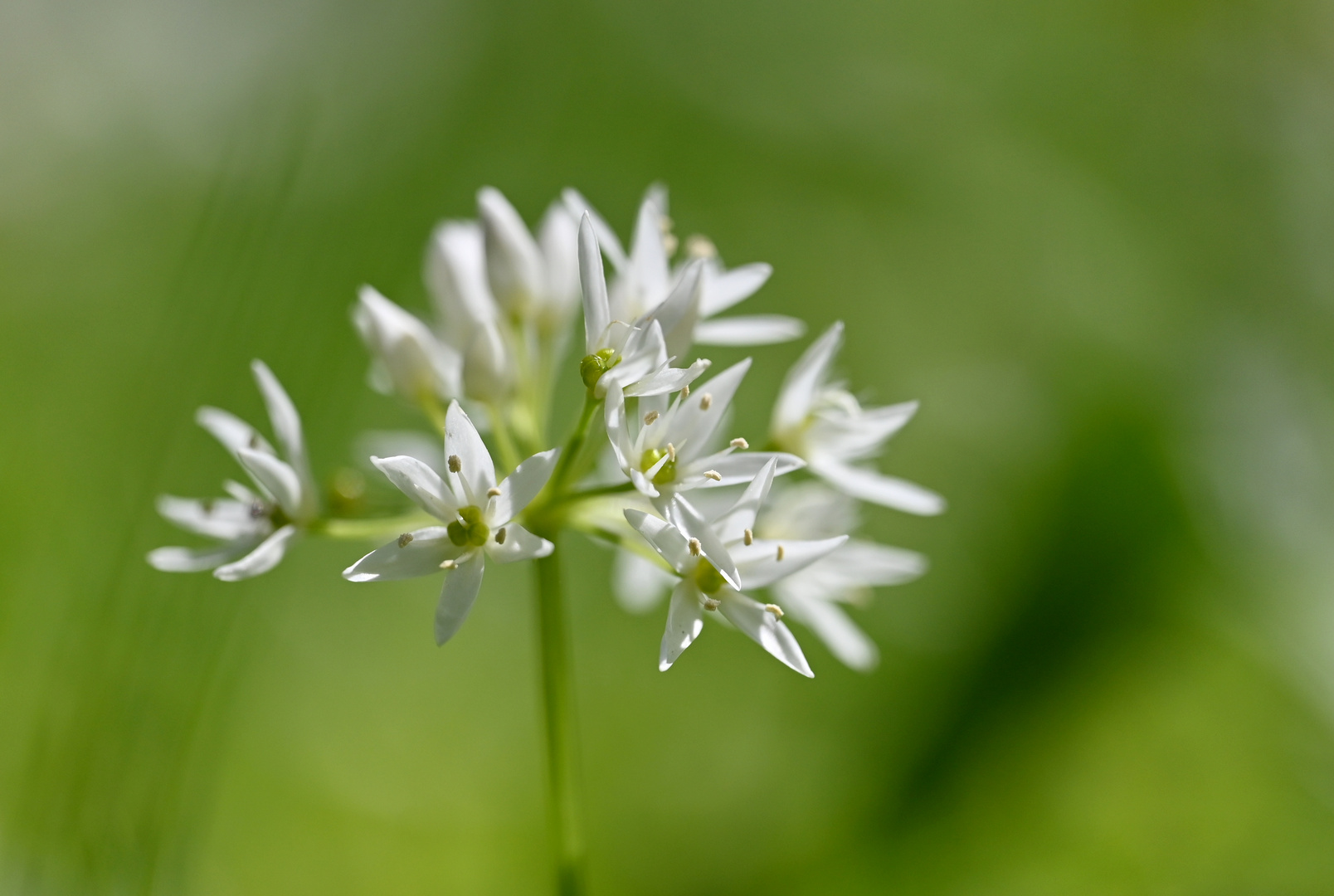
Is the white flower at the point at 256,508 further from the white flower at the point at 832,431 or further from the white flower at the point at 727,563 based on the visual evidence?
the white flower at the point at 832,431

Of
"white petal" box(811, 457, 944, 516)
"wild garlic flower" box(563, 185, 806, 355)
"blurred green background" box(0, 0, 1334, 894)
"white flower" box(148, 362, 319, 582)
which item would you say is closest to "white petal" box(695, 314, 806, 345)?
"wild garlic flower" box(563, 185, 806, 355)

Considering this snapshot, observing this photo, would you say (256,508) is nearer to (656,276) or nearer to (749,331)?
(656,276)

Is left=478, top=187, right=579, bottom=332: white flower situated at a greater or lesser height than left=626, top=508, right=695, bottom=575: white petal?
greater

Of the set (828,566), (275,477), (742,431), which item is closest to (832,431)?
(828,566)

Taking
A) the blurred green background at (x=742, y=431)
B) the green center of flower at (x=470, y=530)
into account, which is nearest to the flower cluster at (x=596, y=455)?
the green center of flower at (x=470, y=530)

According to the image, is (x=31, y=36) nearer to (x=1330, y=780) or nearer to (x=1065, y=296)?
(x=1065, y=296)

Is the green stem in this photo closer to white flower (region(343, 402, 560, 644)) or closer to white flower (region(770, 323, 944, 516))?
white flower (region(343, 402, 560, 644))
